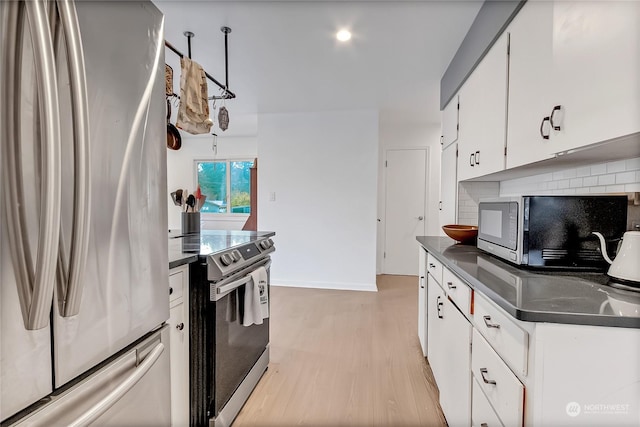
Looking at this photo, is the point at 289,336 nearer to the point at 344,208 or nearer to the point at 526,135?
the point at 344,208

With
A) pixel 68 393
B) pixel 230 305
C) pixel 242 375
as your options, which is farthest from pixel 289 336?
pixel 68 393

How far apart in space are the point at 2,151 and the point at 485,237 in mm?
1873

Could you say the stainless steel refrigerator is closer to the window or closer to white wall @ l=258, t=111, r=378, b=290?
white wall @ l=258, t=111, r=378, b=290

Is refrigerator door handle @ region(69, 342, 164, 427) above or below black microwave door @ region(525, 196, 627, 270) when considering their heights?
below

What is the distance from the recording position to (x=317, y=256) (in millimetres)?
4191

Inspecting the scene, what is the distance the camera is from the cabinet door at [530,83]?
1.27m

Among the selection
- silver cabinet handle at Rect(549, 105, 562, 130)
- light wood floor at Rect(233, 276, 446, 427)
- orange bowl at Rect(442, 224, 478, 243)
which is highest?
silver cabinet handle at Rect(549, 105, 562, 130)

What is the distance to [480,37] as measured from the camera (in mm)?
1947

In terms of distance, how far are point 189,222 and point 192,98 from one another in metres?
0.80

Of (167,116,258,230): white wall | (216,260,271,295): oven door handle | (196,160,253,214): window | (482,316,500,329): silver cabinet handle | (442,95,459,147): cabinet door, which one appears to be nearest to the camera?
(482,316,500,329): silver cabinet handle

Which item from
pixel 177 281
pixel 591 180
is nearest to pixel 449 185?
pixel 591 180

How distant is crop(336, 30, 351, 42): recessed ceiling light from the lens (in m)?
2.21

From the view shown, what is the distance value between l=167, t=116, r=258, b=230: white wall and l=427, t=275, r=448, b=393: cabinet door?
15.5 ft

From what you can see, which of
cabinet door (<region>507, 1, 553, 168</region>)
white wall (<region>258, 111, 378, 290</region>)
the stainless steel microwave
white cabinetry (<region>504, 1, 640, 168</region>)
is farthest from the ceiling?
the stainless steel microwave
